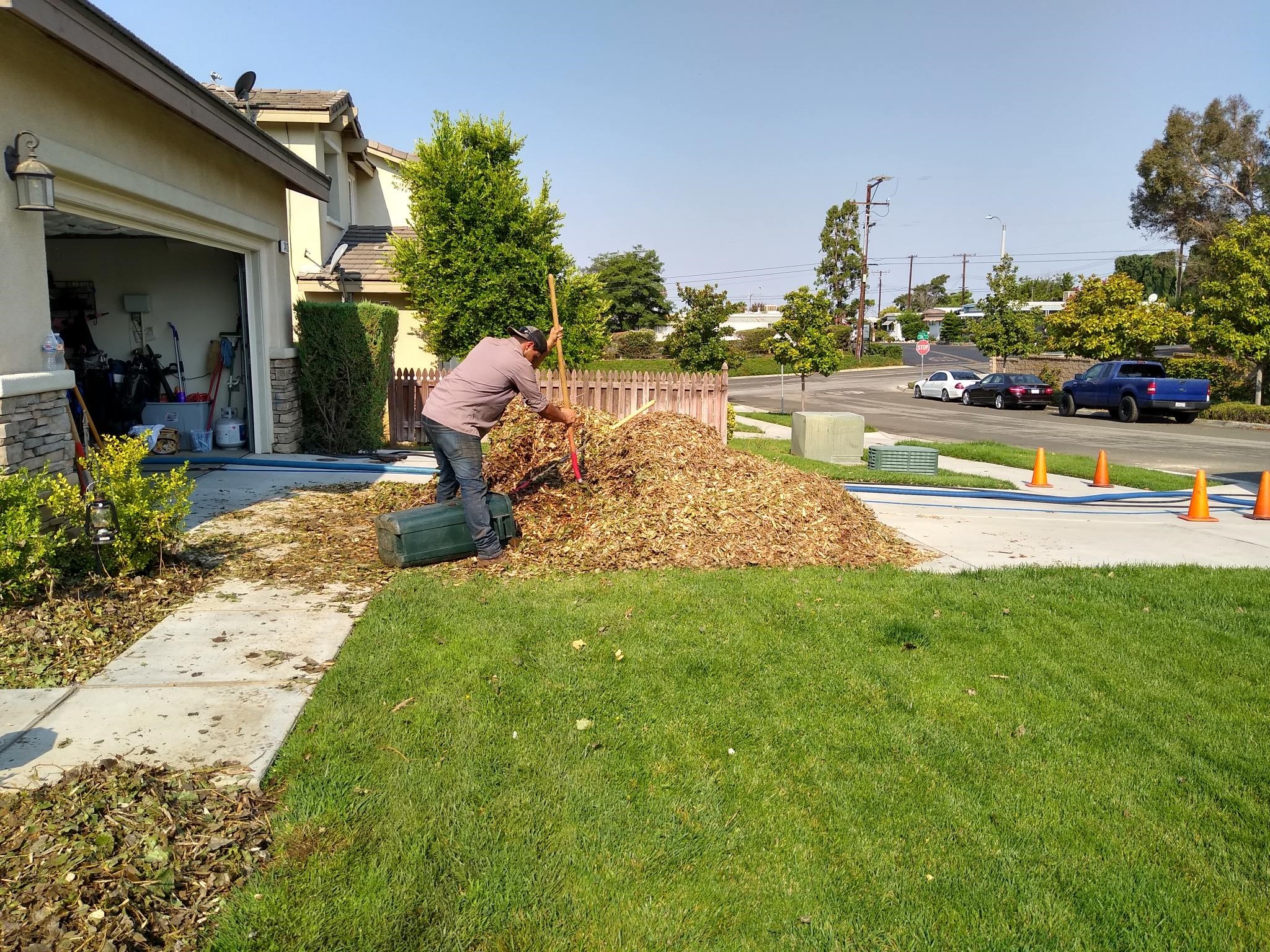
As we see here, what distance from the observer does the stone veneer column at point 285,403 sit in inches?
475

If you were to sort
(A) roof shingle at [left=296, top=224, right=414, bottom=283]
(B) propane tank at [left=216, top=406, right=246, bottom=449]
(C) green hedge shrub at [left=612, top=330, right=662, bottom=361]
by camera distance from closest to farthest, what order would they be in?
1. (B) propane tank at [left=216, top=406, right=246, bottom=449]
2. (A) roof shingle at [left=296, top=224, right=414, bottom=283]
3. (C) green hedge shrub at [left=612, top=330, right=662, bottom=361]

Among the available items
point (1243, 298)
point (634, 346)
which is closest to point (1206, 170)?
point (1243, 298)

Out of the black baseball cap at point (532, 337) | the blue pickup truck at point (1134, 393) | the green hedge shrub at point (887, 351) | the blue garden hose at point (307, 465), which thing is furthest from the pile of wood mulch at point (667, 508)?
the green hedge shrub at point (887, 351)

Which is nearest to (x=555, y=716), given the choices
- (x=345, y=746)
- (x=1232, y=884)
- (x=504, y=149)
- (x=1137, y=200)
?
(x=345, y=746)

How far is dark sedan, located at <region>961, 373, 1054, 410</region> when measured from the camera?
33000 millimetres

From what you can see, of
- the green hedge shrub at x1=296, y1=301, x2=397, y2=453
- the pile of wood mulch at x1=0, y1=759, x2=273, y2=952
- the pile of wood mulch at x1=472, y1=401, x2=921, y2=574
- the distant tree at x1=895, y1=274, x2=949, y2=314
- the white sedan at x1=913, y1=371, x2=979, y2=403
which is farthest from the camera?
the distant tree at x1=895, y1=274, x2=949, y2=314

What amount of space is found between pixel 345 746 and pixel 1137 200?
175 ft

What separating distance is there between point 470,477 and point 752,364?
173 feet

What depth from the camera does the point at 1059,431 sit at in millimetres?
23953

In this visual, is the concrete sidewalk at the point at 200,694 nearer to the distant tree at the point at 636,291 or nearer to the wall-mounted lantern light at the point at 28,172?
the wall-mounted lantern light at the point at 28,172

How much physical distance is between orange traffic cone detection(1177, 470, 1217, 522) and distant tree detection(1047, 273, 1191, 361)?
78.8ft

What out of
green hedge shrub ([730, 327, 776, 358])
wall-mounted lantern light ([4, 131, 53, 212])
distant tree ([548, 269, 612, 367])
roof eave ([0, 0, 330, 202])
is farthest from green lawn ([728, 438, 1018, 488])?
green hedge shrub ([730, 327, 776, 358])

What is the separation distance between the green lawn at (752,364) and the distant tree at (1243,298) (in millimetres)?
18954

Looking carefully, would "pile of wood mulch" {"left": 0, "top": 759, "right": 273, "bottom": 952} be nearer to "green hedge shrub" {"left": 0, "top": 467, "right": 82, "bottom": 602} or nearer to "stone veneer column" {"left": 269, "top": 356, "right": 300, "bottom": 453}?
"green hedge shrub" {"left": 0, "top": 467, "right": 82, "bottom": 602}
